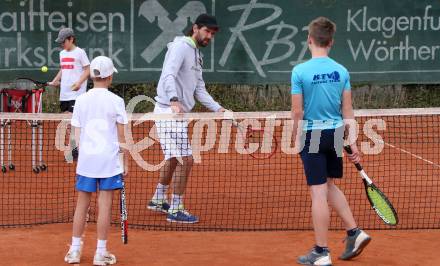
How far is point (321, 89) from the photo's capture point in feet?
18.0

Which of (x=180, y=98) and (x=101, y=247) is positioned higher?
(x=180, y=98)

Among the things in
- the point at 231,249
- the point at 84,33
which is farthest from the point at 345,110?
the point at 84,33

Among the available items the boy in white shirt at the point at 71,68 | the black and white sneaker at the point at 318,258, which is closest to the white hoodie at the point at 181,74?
the black and white sneaker at the point at 318,258

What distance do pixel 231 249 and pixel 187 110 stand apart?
142cm

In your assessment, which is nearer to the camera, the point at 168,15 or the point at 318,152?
the point at 318,152

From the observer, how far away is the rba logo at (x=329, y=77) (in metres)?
5.45

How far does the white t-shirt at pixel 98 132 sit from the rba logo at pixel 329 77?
4.08 ft

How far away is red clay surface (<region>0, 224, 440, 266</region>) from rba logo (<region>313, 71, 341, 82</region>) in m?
1.23

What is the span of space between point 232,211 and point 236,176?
1.88m

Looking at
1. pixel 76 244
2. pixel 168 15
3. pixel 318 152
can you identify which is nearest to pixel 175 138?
pixel 76 244

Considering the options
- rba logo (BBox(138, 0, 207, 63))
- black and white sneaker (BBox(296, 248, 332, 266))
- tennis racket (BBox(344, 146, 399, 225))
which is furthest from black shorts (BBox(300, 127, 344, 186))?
rba logo (BBox(138, 0, 207, 63))

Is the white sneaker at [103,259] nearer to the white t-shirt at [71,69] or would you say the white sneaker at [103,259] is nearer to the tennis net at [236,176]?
the tennis net at [236,176]

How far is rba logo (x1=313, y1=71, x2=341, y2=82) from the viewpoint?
5.45m

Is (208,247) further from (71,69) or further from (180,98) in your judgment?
(71,69)
